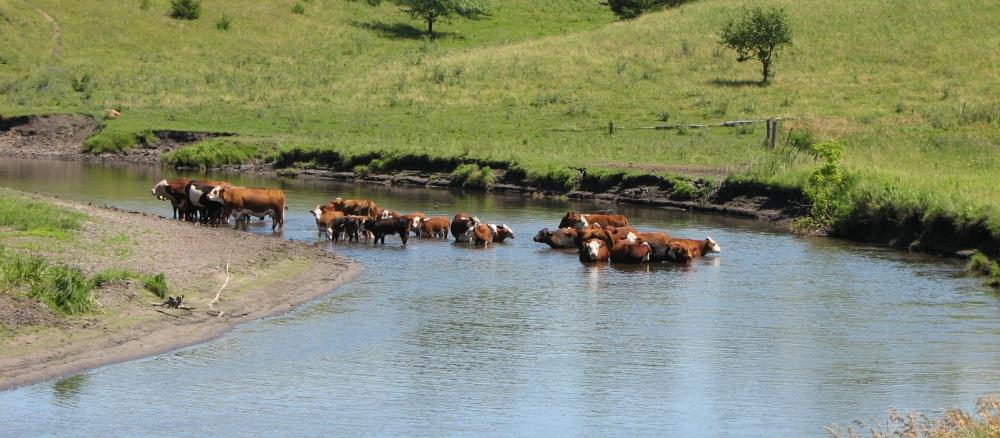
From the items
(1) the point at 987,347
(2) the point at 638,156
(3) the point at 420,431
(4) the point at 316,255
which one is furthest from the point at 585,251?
(2) the point at 638,156

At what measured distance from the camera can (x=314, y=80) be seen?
67000 millimetres

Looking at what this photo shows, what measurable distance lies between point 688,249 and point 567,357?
982 cm

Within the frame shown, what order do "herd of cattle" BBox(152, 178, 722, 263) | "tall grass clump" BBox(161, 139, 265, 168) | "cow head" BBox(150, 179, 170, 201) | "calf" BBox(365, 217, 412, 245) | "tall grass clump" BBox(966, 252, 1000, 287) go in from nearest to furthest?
"tall grass clump" BBox(966, 252, 1000, 287) < "herd of cattle" BBox(152, 178, 722, 263) < "calf" BBox(365, 217, 412, 245) < "cow head" BBox(150, 179, 170, 201) < "tall grass clump" BBox(161, 139, 265, 168)

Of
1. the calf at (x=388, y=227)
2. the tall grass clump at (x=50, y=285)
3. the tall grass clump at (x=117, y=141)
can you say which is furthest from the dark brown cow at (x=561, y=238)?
the tall grass clump at (x=117, y=141)

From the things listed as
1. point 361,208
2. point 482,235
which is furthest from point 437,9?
point 482,235

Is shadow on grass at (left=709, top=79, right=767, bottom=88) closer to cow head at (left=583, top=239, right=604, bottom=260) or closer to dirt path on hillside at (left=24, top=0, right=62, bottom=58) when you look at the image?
dirt path on hillside at (left=24, top=0, right=62, bottom=58)

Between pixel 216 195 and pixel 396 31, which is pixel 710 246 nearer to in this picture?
pixel 216 195

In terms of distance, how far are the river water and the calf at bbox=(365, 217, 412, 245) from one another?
1014 mm

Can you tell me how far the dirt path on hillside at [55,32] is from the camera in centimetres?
6962

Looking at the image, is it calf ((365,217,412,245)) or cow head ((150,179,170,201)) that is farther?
cow head ((150,179,170,201))

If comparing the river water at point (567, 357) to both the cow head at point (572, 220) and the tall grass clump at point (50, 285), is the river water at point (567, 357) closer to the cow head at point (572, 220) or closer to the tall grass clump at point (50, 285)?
the tall grass clump at point (50, 285)

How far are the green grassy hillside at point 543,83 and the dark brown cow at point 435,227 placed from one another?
31.7ft

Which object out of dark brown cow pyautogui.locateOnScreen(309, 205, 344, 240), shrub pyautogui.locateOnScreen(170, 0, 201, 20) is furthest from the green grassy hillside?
dark brown cow pyautogui.locateOnScreen(309, 205, 344, 240)

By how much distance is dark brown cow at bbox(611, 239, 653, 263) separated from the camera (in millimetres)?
27359
